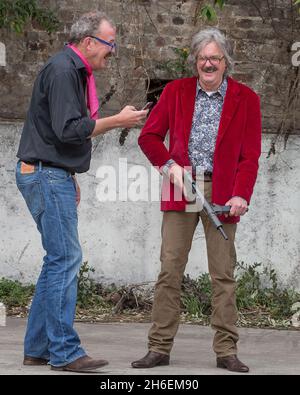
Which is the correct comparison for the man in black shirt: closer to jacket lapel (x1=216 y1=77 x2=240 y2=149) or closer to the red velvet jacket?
the red velvet jacket

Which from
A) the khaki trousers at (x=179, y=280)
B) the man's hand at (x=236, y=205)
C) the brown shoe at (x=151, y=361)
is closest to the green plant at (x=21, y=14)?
the khaki trousers at (x=179, y=280)

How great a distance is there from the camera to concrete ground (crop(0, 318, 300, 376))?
5.95m

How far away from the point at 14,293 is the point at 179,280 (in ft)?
9.35

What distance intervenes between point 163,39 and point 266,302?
3243mm

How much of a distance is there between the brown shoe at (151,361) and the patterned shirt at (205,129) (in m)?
1.12

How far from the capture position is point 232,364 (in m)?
5.94

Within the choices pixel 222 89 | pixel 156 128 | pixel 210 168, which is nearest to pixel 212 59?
pixel 222 89

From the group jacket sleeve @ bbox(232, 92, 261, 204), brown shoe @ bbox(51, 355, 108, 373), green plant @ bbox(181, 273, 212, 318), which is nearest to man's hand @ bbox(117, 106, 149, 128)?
jacket sleeve @ bbox(232, 92, 261, 204)

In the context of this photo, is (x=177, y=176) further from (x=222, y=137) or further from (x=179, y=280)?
(x=179, y=280)

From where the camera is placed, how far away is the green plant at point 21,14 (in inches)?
372

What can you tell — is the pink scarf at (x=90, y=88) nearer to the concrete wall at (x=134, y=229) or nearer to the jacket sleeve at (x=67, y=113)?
the jacket sleeve at (x=67, y=113)

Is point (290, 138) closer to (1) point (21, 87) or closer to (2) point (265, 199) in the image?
(2) point (265, 199)

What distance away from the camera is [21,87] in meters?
10.2

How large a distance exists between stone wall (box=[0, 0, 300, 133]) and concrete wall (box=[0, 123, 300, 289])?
115 centimetres
